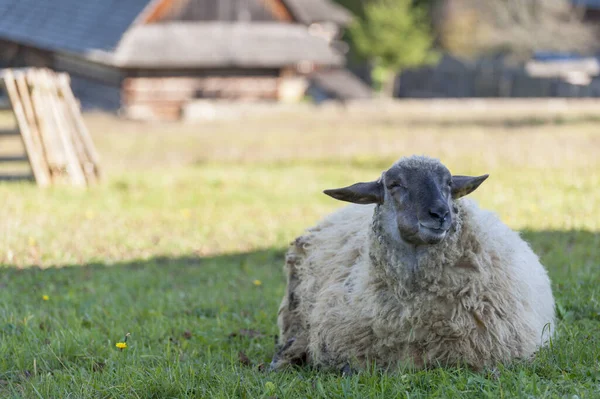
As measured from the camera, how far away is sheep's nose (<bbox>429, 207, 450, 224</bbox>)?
12.2 ft

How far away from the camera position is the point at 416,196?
3840 mm

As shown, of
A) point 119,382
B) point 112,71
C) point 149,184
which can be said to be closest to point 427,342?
point 119,382

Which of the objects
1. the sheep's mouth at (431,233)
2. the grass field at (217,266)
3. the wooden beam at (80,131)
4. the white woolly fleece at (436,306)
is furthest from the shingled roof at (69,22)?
the sheep's mouth at (431,233)

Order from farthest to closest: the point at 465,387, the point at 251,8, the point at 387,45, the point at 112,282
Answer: the point at 387,45
the point at 251,8
the point at 112,282
the point at 465,387

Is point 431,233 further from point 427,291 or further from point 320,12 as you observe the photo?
point 320,12

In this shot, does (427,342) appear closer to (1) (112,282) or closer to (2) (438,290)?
(2) (438,290)

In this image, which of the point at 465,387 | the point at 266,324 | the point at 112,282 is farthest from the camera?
the point at 112,282

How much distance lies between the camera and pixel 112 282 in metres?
6.40

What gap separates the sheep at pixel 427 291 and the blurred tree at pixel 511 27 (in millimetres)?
39740

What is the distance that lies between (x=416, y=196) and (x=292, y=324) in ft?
4.56

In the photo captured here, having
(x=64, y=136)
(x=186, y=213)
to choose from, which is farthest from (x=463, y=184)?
(x=64, y=136)

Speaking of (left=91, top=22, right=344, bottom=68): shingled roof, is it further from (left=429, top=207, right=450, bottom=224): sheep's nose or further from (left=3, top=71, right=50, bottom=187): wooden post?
(left=429, top=207, right=450, bottom=224): sheep's nose

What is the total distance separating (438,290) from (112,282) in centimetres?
336

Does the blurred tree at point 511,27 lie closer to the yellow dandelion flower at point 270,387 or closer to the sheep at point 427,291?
the sheep at point 427,291
